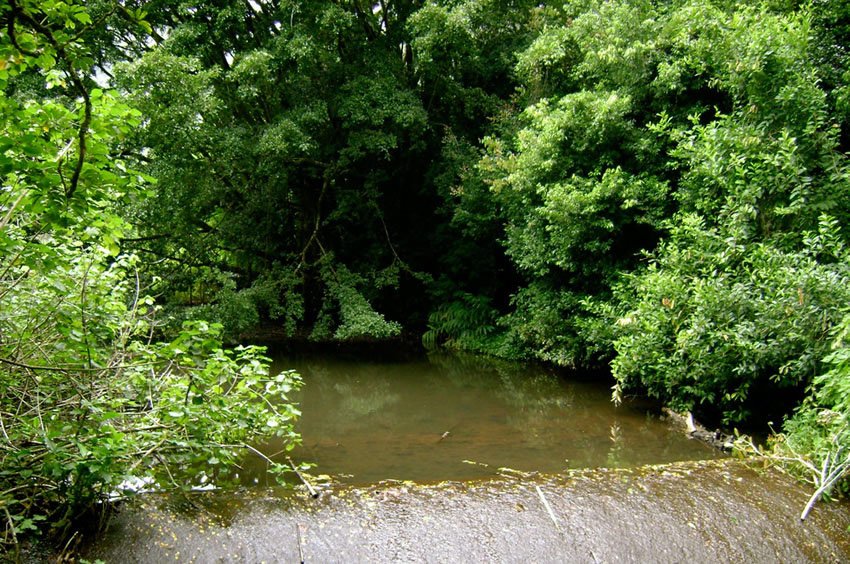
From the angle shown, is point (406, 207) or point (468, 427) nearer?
point (468, 427)

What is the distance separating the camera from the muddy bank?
3.00m

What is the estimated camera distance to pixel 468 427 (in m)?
6.51

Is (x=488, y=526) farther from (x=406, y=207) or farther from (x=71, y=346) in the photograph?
(x=406, y=207)

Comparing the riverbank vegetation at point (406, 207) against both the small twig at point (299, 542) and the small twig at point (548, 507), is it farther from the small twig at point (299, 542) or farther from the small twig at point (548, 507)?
the small twig at point (548, 507)

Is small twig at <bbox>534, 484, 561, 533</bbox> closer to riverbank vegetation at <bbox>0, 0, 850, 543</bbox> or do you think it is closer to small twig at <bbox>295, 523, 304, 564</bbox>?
small twig at <bbox>295, 523, 304, 564</bbox>

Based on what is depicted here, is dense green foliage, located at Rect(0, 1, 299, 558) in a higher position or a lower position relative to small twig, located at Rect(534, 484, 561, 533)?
higher

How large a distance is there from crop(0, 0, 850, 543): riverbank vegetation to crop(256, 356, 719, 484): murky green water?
54 centimetres

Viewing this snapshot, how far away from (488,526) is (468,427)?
322cm

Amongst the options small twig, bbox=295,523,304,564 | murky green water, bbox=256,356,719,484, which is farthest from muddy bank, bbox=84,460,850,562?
murky green water, bbox=256,356,719,484

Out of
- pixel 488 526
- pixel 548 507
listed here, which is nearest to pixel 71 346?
pixel 488 526

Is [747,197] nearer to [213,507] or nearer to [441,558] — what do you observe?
[441,558]

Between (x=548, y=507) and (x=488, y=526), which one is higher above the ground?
(x=548, y=507)

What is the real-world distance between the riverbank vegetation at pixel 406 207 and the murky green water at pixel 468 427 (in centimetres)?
54

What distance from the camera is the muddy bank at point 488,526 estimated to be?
3.00m
